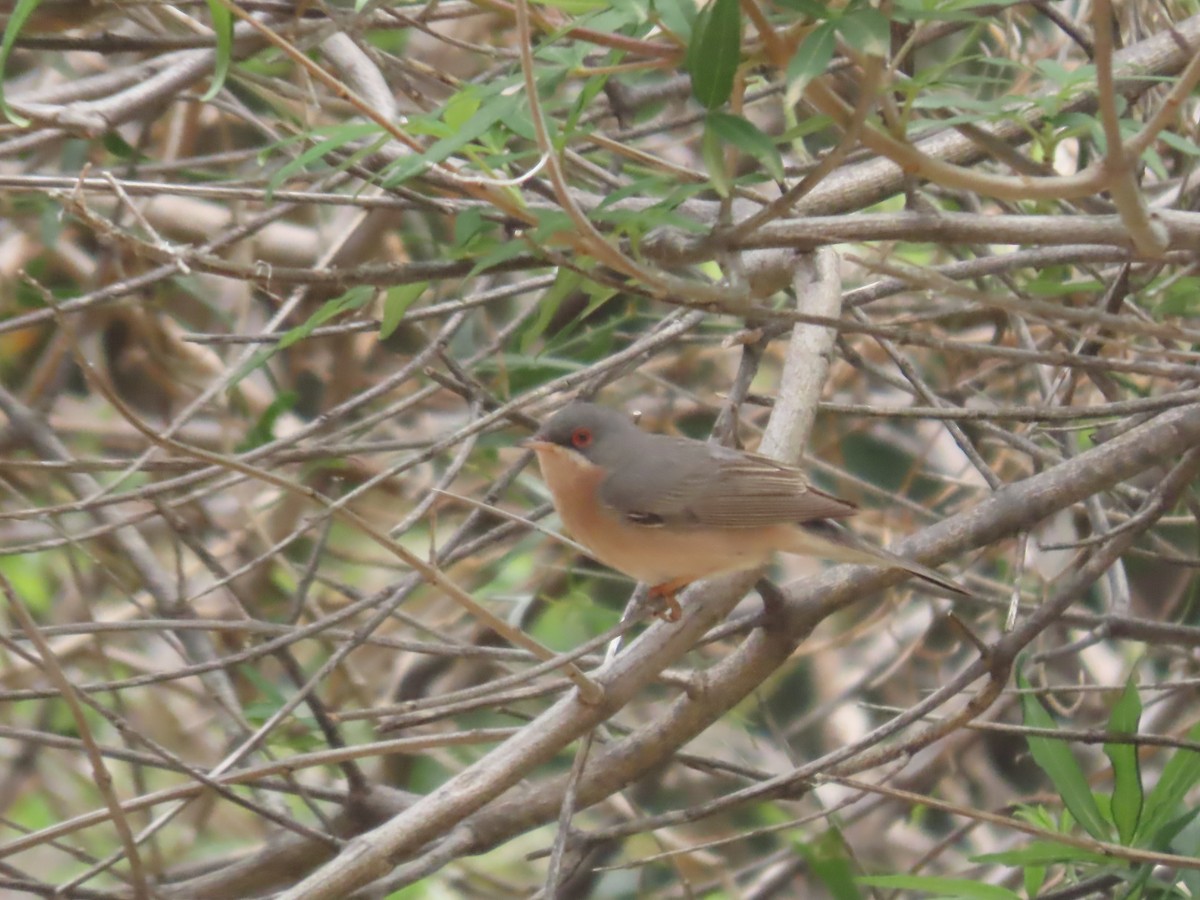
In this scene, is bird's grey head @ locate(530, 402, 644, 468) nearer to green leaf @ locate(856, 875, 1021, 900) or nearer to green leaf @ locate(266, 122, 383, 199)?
green leaf @ locate(856, 875, 1021, 900)

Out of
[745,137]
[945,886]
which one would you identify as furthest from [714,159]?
[945,886]

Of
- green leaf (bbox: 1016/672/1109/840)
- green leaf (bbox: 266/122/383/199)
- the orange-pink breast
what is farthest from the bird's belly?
green leaf (bbox: 266/122/383/199)

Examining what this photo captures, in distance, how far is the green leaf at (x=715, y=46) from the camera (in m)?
2.10

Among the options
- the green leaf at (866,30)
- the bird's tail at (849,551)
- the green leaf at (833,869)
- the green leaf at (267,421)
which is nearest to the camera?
the green leaf at (866,30)

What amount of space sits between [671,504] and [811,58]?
2338 mm

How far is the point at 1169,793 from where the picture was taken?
3.13m

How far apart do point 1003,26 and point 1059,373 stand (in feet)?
4.26

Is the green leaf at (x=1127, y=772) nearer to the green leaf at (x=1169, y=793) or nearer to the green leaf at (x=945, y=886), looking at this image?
the green leaf at (x=1169, y=793)

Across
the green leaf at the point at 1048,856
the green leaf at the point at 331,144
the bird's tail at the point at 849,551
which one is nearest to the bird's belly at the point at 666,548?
the bird's tail at the point at 849,551

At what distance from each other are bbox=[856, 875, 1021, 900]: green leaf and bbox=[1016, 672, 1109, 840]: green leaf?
0.33 meters

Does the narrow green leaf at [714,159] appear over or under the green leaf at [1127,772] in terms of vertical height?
over

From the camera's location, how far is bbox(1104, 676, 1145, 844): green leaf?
10.4 feet

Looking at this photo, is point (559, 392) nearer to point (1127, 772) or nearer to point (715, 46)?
point (1127, 772)

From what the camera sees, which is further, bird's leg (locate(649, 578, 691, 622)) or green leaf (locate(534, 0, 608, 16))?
bird's leg (locate(649, 578, 691, 622))
